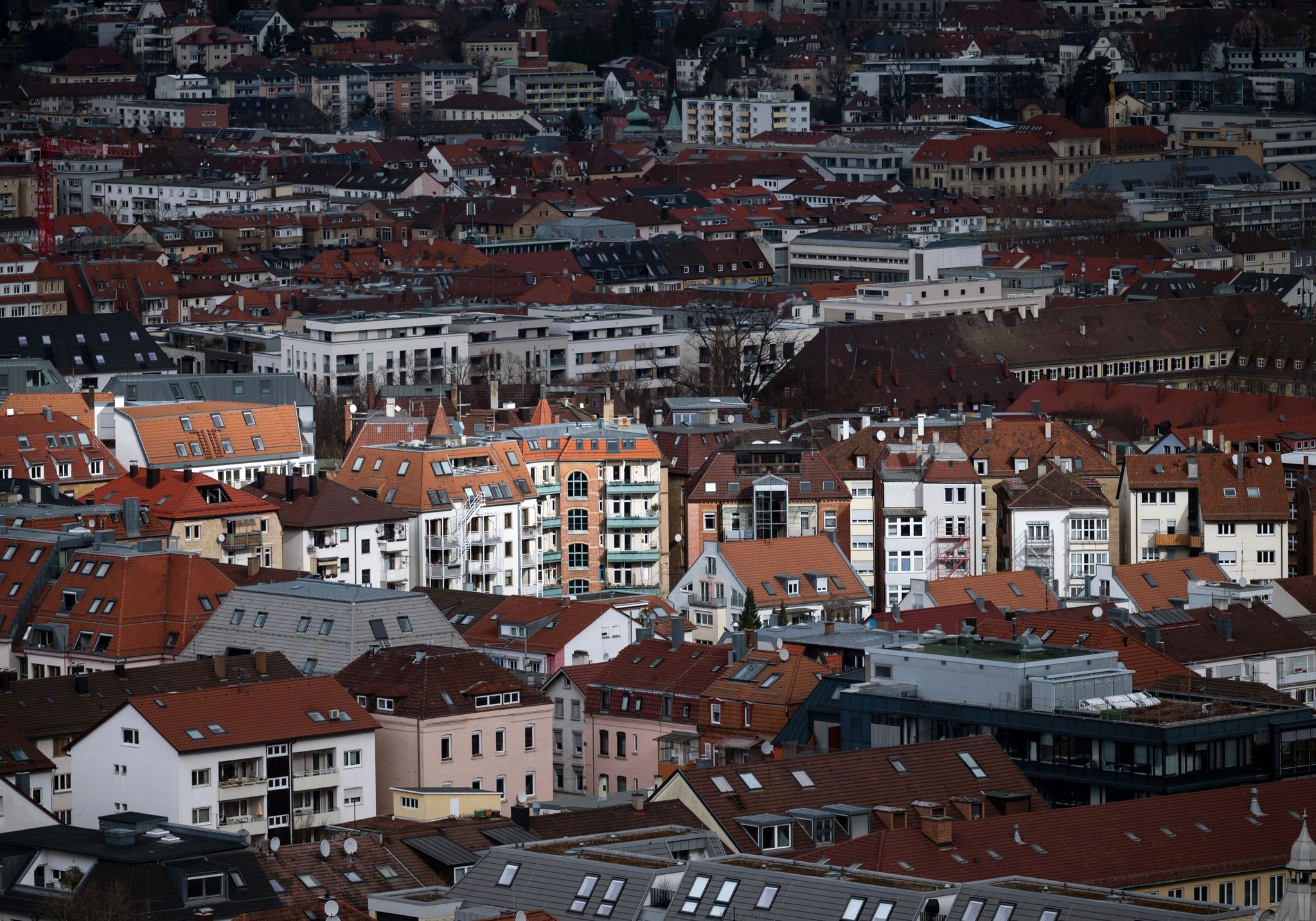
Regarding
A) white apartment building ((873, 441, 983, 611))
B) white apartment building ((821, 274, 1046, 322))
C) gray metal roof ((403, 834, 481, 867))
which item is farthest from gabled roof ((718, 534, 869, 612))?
white apartment building ((821, 274, 1046, 322))

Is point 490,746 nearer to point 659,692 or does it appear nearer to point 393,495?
point 659,692

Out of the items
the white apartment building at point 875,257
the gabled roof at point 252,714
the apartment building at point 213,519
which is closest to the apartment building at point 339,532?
the apartment building at point 213,519

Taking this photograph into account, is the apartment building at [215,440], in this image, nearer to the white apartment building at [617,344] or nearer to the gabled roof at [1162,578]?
the gabled roof at [1162,578]

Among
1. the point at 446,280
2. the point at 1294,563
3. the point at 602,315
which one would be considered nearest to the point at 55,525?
the point at 1294,563

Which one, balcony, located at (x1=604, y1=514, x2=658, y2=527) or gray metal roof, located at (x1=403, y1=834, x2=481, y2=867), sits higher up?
gray metal roof, located at (x1=403, y1=834, x2=481, y2=867)

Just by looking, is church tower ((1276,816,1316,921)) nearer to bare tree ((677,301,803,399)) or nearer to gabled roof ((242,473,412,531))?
gabled roof ((242,473,412,531))

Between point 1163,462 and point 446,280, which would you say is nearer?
point 1163,462

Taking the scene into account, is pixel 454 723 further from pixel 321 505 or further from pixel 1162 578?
pixel 1162 578
